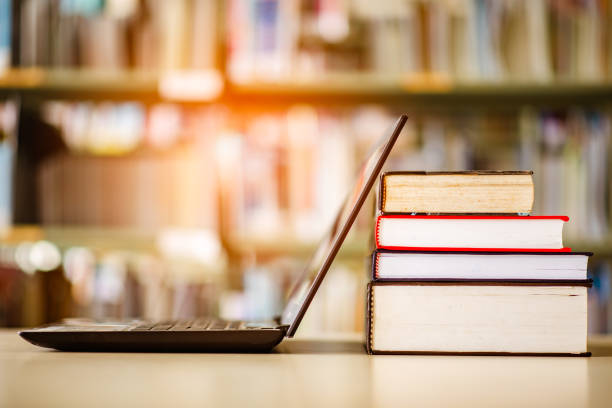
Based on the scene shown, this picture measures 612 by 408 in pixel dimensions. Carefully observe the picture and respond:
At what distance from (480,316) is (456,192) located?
5.0 inches

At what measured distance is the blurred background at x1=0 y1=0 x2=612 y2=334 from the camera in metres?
1.51

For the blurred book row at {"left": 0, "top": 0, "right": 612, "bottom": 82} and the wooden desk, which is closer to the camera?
the wooden desk

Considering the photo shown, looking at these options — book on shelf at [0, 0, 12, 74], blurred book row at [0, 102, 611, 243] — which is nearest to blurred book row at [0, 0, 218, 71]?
book on shelf at [0, 0, 12, 74]

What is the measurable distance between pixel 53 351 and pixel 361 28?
4.06 feet

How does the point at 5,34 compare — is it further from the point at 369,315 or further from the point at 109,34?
the point at 369,315

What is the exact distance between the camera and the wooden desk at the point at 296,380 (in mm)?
390

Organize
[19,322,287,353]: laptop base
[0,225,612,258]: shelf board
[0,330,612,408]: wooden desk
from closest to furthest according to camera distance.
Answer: [0,330,612,408]: wooden desk → [19,322,287,353]: laptop base → [0,225,612,258]: shelf board

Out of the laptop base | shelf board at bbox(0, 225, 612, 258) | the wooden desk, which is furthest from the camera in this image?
shelf board at bbox(0, 225, 612, 258)

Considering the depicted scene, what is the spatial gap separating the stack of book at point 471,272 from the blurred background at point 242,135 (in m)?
0.91

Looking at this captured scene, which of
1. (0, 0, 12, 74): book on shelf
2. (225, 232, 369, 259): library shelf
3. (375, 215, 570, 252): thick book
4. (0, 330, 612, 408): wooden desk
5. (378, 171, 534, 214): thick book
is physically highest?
(0, 0, 12, 74): book on shelf

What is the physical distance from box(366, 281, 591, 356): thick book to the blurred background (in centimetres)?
92

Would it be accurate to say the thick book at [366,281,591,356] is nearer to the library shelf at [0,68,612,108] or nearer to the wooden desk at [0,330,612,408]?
the wooden desk at [0,330,612,408]

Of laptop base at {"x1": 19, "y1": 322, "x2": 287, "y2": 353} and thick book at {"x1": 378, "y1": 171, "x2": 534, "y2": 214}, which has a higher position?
thick book at {"x1": 378, "y1": 171, "x2": 534, "y2": 214}

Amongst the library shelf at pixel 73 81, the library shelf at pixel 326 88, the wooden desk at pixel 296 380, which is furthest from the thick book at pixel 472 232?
the library shelf at pixel 73 81
